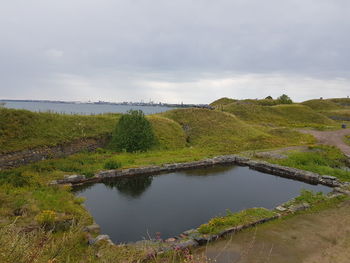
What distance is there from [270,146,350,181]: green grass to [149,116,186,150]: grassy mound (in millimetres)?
12340

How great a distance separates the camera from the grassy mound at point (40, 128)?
2062cm

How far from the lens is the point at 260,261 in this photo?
854cm

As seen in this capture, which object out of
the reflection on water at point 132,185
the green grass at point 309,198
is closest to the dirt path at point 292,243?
the green grass at point 309,198

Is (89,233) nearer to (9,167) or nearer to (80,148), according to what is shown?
(9,167)

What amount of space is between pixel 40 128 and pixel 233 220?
2069 cm

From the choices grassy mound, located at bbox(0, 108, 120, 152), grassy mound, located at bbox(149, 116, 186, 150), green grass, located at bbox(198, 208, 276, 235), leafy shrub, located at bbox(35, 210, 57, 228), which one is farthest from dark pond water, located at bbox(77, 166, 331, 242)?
grassy mound, located at bbox(149, 116, 186, 150)

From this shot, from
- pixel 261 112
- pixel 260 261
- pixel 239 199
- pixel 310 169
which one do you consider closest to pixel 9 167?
pixel 239 199

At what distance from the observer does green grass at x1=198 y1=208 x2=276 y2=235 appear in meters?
10.5

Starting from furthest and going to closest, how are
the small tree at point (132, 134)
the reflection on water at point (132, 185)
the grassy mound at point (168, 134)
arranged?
the grassy mound at point (168, 134) → the small tree at point (132, 134) → the reflection on water at point (132, 185)

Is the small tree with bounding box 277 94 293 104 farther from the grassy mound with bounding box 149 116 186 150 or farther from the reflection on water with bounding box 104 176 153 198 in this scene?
the reflection on water with bounding box 104 176 153 198

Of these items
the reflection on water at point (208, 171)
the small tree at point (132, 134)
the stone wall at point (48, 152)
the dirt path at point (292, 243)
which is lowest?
the dirt path at point (292, 243)

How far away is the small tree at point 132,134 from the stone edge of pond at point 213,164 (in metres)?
5.87

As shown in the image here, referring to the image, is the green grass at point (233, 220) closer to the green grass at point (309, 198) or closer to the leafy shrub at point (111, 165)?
the green grass at point (309, 198)

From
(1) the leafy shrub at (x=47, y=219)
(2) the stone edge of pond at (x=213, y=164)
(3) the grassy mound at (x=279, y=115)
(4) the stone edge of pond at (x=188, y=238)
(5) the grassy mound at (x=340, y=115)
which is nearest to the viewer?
(4) the stone edge of pond at (x=188, y=238)
